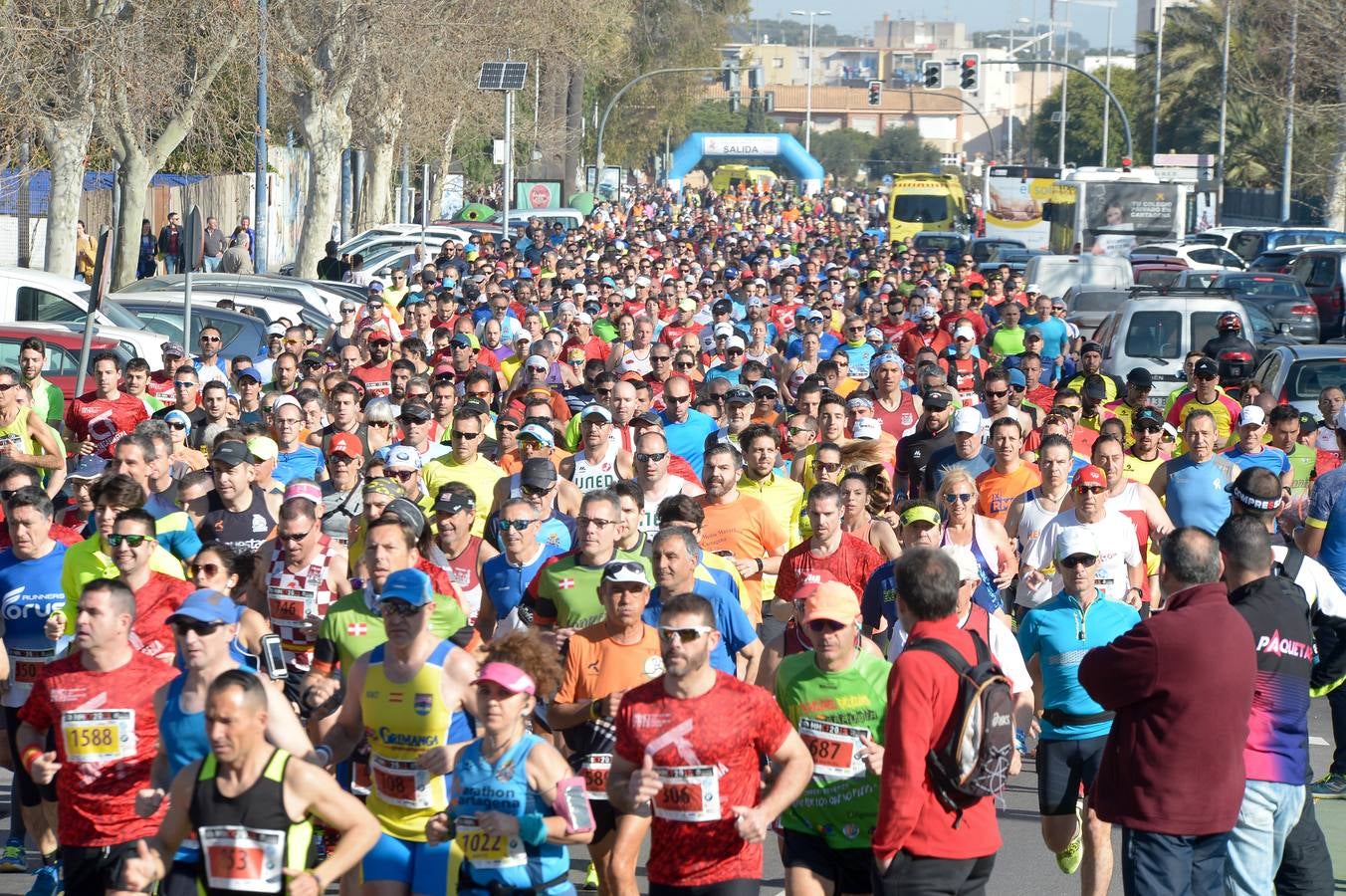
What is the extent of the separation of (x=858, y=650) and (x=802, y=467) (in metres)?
5.47

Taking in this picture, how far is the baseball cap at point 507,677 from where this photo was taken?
595 centimetres

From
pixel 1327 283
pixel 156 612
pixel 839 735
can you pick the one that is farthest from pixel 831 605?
pixel 1327 283

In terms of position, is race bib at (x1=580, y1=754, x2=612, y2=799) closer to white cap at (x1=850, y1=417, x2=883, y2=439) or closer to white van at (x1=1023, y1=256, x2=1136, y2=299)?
white cap at (x1=850, y1=417, x2=883, y2=439)

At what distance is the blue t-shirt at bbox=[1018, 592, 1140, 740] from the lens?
785 centimetres

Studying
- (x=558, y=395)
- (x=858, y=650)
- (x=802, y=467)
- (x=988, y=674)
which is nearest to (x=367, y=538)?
(x=858, y=650)

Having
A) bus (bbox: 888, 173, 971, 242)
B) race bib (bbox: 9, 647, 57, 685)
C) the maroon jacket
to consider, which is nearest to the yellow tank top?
the maroon jacket

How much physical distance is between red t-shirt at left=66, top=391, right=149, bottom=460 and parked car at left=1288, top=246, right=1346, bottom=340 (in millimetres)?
21991

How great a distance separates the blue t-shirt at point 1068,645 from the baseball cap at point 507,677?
102 inches

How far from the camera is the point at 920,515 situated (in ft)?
29.1

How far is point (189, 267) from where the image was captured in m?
17.5

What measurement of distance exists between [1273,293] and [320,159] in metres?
17.1

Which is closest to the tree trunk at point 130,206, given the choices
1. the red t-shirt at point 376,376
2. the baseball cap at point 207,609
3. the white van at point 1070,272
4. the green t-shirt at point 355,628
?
the white van at point 1070,272

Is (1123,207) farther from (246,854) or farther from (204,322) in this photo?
(246,854)

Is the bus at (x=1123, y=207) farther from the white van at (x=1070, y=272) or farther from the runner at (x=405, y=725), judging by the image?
the runner at (x=405, y=725)
